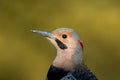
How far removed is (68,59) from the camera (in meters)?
7.76

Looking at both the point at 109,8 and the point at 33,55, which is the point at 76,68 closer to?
the point at 33,55

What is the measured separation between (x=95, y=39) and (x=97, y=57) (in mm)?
361

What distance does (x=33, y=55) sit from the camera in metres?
12.2

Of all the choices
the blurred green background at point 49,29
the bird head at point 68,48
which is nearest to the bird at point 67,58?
the bird head at point 68,48

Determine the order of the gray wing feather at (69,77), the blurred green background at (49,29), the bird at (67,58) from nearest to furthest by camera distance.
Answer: the gray wing feather at (69,77) < the bird at (67,58) < the blurred green background at (49,29)

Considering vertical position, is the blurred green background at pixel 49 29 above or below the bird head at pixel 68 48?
below

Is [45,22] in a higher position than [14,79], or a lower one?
higher

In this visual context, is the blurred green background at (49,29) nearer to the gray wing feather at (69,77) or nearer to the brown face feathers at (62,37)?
the brown face feathers at (62,37)

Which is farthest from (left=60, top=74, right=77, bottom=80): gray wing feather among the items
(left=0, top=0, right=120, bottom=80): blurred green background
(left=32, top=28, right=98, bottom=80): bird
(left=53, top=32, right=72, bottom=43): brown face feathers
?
(left=0, top=0, right=120, bottom=80): blurred green background

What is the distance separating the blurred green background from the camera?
1207 centimetres

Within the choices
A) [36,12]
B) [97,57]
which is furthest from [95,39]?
[36,12]

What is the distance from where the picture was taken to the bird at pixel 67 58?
25.1 ft

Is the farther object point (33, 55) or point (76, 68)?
point (33, 55)

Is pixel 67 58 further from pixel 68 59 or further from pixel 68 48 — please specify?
pixel 68 48
